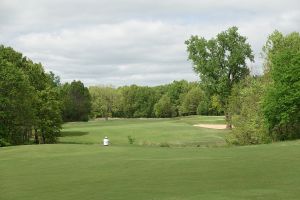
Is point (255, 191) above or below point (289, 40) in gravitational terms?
below

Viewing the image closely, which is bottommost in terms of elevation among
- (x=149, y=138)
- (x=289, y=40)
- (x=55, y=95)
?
(x=149, y=138)

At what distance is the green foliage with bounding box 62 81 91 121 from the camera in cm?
12181

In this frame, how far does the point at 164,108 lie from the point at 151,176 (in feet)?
454

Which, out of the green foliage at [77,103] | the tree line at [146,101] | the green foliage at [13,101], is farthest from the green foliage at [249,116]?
the tree line at [146,101]

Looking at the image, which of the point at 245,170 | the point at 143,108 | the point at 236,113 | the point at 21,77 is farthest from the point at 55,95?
the point at 143,108

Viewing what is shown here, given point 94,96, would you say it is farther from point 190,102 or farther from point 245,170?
point 245,170

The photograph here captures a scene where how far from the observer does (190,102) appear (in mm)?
146875

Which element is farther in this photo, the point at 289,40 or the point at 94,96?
Result: the point at 94,96

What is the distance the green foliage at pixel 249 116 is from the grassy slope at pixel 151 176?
1902 cm

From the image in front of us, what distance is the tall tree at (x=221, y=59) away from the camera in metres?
65.9

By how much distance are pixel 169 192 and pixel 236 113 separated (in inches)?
1340

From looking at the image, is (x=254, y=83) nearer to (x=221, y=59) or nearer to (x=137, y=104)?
(x=221, y=59)

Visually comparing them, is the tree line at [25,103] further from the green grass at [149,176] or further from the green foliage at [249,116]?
the green grass at [149,176]

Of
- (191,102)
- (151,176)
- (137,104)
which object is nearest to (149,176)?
(151,176)
